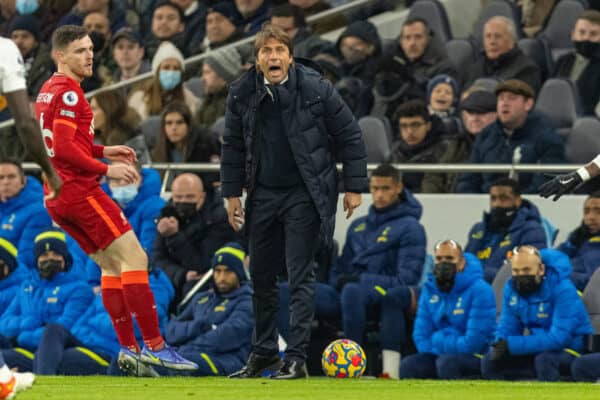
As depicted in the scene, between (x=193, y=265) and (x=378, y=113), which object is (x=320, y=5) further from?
(x=193, y=265)

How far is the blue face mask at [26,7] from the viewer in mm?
24062

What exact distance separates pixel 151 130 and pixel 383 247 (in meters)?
4.32

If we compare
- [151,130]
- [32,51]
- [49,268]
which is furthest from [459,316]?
[32,51]

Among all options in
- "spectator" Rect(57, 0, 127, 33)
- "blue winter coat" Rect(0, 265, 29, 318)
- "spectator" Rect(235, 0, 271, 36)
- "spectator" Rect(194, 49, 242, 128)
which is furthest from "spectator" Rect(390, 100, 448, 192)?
"spectator" Rect(57, 0, 127, 33)

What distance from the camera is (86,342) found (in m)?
15.6

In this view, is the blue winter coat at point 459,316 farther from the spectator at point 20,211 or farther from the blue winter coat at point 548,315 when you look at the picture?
the spectator at point 20,211

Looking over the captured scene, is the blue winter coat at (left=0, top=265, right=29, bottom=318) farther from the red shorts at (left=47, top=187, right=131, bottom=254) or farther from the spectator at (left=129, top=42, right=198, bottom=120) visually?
the red shorts at (left=47, top=187, right=131, bottom=254)

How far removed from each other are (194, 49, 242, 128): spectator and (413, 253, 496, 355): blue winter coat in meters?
5.13

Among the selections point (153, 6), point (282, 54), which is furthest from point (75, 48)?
point (153, 6)

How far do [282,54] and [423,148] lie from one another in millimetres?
5484

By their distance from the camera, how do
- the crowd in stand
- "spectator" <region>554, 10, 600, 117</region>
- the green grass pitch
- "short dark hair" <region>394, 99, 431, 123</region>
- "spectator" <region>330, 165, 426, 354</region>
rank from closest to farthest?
the green grass pitch < the crowd in stand < "spectator" <region>330, 165, 426, 354</region> < "short dark hair" <region>394, 99, 431, 123</region> < "spectator" <region>554, 10, 600, 117</region>

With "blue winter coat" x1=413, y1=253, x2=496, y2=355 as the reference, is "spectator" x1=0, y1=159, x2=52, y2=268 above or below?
above

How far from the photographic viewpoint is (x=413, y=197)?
53.3 feet

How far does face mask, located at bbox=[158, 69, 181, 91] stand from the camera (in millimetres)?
19594
